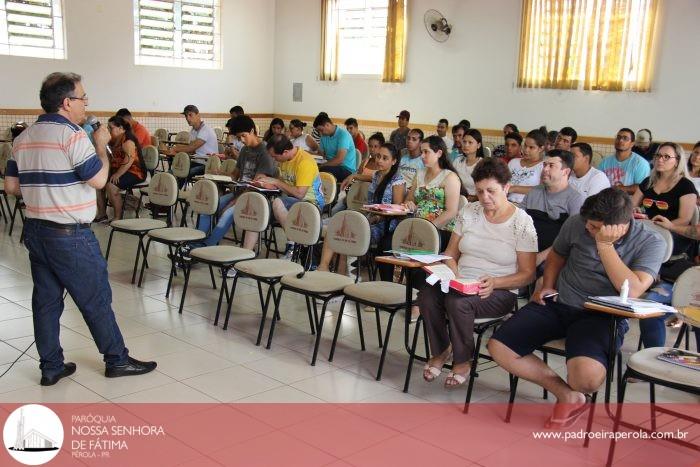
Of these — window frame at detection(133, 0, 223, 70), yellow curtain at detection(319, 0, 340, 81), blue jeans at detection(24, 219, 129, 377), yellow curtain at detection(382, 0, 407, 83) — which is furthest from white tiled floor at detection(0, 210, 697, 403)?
yellow curtain at detection(319, 0, 340, 81)

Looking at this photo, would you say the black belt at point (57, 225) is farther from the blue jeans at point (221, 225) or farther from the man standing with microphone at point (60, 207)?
the blue jeans at point (221, 225)

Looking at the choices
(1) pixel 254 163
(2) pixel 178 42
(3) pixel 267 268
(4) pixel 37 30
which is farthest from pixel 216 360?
(2) pixel 178 42

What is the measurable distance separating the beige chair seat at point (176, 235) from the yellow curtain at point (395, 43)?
742 centimetres

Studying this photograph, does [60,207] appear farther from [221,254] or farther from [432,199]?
[432,199]

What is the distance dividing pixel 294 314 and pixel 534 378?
2197 millimetres

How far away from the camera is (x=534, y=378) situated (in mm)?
3363

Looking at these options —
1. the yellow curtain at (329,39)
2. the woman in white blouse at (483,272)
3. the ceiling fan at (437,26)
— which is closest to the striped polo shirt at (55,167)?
the woman in white blouse at (483,272)

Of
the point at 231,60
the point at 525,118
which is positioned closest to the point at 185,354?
the point at 525,118

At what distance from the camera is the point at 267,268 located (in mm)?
4500

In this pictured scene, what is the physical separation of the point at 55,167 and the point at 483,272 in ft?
7.46

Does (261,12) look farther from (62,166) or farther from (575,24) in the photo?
(62,166)

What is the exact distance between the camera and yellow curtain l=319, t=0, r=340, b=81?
43.0 feet

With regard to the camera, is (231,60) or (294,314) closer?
(294,314)

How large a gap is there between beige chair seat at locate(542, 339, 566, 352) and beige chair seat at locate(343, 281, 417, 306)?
34.3 inches
